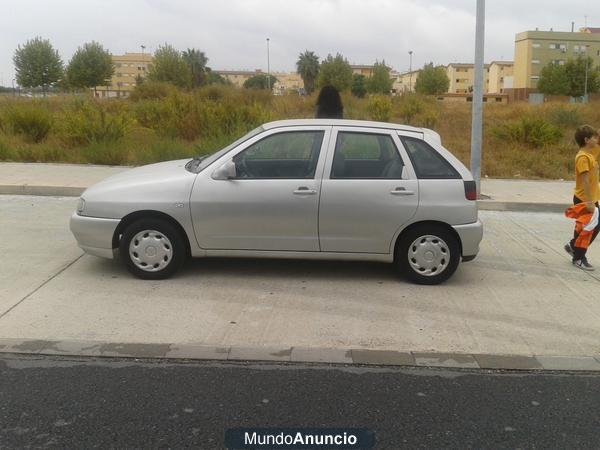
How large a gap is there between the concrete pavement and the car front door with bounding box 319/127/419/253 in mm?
486

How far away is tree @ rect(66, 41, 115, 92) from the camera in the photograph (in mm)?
55562

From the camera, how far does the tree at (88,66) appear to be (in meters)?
55.6

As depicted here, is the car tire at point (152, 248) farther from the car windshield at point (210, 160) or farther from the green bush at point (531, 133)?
the green bush at point (531, 133)

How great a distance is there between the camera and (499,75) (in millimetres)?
124812

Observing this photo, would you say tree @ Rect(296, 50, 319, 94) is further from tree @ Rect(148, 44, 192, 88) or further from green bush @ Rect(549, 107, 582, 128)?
green bush @ Rect(549, 107, 582, 128)

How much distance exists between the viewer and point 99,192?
238 inches

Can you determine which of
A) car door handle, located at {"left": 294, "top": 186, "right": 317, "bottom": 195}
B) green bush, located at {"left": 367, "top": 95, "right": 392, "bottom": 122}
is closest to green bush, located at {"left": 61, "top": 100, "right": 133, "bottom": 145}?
green bush, located at {"left": 367, "top": 95, "right": 392, "bottom": 122}

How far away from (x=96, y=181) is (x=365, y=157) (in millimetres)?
6985

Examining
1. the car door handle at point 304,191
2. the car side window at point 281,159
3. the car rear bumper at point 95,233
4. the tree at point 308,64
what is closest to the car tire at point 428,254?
the car door handle at point 304,191

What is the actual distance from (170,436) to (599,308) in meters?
4.13

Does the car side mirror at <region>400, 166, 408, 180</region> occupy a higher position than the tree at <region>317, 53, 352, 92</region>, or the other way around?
the tree at <region>317, 53, 352, 92</region>

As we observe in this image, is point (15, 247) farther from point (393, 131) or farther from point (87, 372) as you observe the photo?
point (393, 131)

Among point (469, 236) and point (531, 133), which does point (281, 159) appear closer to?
point (469, 236)

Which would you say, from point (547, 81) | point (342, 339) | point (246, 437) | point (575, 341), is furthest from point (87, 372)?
point (547, 81)
